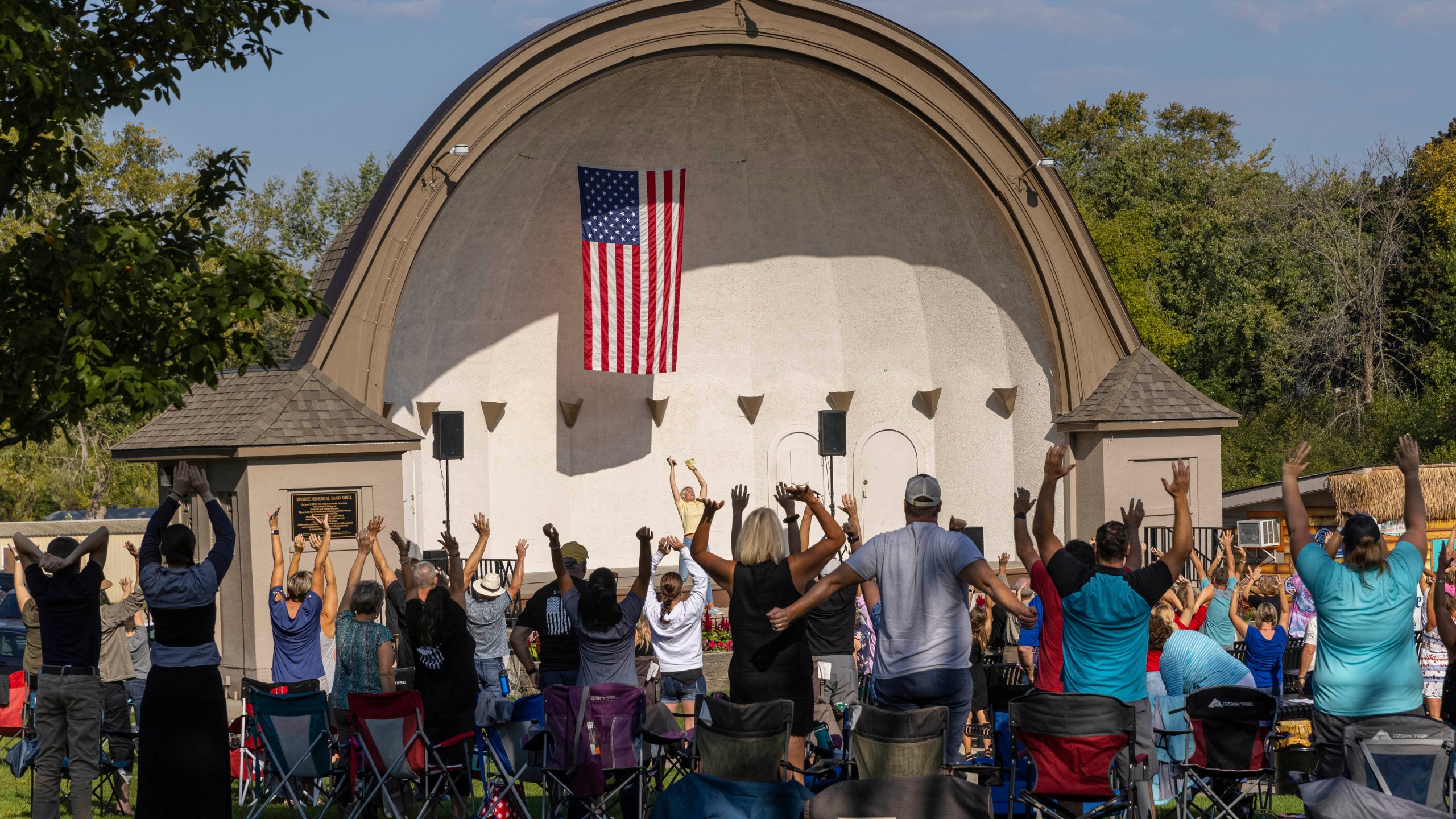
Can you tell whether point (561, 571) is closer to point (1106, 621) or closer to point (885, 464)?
point (1106, 621)

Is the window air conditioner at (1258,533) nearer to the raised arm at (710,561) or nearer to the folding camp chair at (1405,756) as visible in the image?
the raised arm at (710,561)

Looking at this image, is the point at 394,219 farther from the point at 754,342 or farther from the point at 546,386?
the point at 754,342

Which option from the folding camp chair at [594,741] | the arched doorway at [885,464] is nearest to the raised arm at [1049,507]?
the folding camp chair at [594,741]

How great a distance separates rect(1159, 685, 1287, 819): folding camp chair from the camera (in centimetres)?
689

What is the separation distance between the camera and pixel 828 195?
21.7 metres

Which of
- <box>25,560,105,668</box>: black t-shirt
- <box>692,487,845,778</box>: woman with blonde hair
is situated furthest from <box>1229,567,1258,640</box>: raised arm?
<box>25,560,105,668</box>: black t-shirt

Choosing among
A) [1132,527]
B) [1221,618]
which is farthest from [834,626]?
[1221,618]

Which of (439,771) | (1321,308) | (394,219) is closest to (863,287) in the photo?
(394,219)

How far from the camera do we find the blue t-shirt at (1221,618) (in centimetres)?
1079

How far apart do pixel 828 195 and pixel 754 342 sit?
97.5 inches

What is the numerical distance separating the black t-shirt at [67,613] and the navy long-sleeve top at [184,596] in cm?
87

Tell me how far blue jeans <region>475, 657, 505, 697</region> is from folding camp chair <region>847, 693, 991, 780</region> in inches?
177

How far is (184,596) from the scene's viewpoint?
6758 millimetres

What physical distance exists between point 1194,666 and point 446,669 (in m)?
3.98
